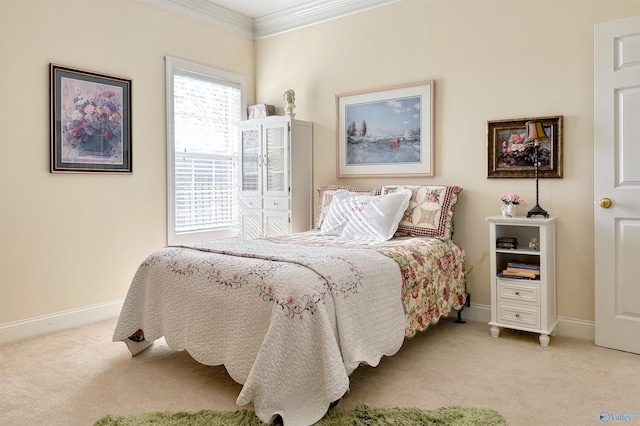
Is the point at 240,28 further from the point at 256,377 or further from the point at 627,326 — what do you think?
the point at 627,326

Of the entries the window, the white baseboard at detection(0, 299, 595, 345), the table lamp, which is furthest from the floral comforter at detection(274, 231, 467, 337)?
the window

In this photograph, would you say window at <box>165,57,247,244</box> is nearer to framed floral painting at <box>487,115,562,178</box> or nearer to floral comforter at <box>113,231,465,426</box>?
floral comforter at <box>113,231,465,426</box>

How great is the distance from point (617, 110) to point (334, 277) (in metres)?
2.18

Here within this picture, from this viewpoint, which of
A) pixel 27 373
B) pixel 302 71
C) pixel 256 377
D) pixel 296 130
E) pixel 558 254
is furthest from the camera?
pixel 302 71

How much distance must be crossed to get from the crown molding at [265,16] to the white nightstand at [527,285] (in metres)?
2.24

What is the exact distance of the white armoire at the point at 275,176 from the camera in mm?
4371

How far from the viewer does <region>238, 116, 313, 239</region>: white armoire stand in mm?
4371

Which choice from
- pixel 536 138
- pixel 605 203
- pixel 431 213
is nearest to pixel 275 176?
pixel 431 213

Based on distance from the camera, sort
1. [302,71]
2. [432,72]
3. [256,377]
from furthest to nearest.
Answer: [302,71] < [432,72] < [256,377]

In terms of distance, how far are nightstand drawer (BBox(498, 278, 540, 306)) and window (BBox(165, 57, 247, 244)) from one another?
2.74 metres

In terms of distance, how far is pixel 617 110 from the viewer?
9.74 feet

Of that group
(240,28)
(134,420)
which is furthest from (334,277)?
(240,28)

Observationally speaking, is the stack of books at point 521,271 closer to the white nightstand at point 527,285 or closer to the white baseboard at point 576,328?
the white nightstand at point 527,285

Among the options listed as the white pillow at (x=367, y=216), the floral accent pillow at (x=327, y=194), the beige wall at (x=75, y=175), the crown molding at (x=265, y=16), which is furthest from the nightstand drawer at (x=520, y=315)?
the beige wall at (x=75, y=175)
